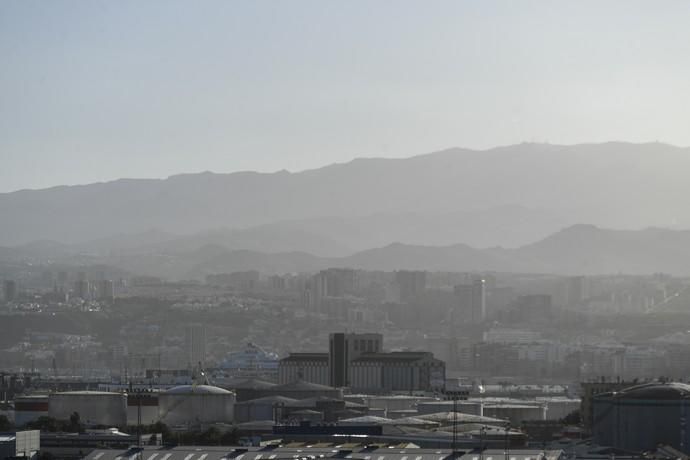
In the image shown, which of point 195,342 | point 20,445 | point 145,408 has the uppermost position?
point 195,342

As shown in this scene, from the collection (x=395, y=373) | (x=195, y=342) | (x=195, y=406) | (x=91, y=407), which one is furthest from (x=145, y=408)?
(x=195, y=342)

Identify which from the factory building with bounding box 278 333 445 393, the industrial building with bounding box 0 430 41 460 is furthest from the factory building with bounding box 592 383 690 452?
the factory building with bounding box 278 333 445 393

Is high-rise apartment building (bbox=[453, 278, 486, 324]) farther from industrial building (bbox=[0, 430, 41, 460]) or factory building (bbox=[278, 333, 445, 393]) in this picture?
industrial building (bbox=[0, 430, 41, 460])

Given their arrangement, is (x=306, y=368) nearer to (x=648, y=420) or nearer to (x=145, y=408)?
(x=145, y=408)

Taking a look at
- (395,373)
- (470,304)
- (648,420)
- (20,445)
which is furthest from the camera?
(470,304)

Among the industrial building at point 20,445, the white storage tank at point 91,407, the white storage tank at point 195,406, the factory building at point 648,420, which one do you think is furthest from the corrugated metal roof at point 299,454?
the white storage tank at point 195,406

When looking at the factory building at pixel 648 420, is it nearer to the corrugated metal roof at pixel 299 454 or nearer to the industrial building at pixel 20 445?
the corrugated metal roof at pixel 299 454

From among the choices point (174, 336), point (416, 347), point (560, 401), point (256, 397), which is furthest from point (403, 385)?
point (174, 336)
